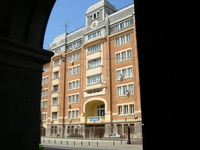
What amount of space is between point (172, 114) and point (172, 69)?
428mm

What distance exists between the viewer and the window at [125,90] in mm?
35556

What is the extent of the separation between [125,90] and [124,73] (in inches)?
113

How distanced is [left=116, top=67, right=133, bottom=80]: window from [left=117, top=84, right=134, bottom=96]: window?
4.99 feet

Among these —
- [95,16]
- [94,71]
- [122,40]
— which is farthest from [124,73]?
[95,16]

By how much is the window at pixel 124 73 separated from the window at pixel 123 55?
5.95 ft

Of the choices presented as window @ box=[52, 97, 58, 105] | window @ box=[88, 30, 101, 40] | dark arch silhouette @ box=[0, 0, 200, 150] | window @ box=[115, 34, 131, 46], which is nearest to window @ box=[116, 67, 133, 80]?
window @ box=[115, 34, 131, 46]

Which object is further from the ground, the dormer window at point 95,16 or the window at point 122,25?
the dormer window at point 95,16

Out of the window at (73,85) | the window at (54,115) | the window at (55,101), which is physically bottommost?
the window at (54,115)

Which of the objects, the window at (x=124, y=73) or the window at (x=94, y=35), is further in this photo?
the window at (x=94, y=35)

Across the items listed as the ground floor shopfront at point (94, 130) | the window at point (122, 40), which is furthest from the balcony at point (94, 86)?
the window at point (122, 40)

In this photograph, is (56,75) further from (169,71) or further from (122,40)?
(169,71)

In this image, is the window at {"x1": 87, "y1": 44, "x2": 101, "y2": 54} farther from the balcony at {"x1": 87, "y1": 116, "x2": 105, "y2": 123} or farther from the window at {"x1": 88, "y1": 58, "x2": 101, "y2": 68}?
the balcony at {"x1": 87, "y1": 116, "x2": 105, "y2": 123}

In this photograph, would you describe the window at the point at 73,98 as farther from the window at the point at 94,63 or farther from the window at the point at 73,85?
the window at the point at 94,63

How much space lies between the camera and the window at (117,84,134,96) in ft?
117
